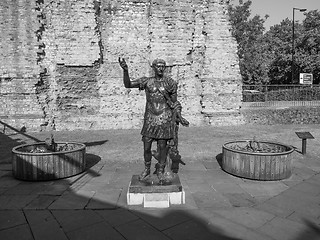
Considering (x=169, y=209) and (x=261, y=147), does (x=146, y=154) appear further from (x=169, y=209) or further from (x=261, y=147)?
(x=261, y=147)

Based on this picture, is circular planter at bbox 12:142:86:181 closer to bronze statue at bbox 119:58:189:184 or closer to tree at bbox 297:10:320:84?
bronze statue at bbox 119:58:189:184

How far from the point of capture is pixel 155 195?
3930 mm

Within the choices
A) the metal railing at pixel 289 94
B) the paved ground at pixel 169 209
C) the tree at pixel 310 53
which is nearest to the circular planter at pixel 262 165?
the paved ground at pixel 169 209

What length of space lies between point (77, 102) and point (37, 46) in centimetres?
295

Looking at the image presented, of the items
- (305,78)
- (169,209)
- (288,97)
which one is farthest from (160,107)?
(305,78)

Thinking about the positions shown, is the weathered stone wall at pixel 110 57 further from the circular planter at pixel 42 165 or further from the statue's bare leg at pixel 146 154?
the statue's bare leg at pixel 146 154

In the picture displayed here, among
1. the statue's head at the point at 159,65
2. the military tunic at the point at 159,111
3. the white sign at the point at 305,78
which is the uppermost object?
the white sign at the point at 305,78

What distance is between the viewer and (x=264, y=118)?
44.5 ft

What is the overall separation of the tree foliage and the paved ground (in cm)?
2014

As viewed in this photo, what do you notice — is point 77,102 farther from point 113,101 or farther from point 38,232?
point 38,232

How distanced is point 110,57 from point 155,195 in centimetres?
968

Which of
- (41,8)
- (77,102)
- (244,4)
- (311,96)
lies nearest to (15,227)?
(77,102)

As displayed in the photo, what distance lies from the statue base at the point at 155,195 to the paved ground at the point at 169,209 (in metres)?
0.12

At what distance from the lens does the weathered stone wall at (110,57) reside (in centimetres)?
1146
